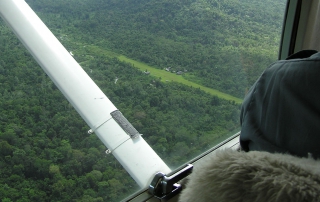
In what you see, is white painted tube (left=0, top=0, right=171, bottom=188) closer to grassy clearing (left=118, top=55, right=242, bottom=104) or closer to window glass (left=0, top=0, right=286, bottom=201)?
window glass (left=0, top=0, right=286, bottom=201)

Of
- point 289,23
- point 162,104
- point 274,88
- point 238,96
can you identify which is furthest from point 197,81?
point 274,88

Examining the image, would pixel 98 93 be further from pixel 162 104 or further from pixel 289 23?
pixel 289 23

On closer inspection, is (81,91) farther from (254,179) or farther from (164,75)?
(254,179)

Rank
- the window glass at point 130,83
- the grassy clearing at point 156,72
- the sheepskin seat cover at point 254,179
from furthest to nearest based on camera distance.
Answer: the grassy clearing at point 156,72, the window glass at point 130,83, the sheepskin seat cover at point 254,179

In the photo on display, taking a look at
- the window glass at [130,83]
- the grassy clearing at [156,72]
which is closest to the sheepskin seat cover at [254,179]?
the window glass at [130,83]

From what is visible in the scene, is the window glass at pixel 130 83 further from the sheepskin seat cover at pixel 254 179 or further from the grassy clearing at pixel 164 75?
the sheepskin seat cover at pixel 254 179

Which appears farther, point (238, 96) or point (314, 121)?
point (238, 96)
